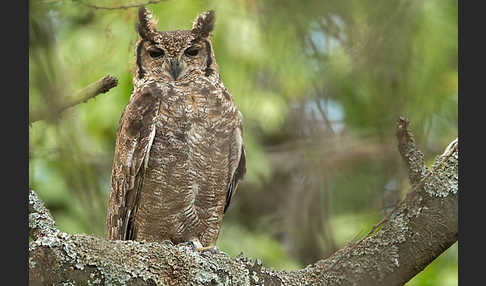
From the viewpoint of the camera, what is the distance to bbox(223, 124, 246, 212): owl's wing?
3146 mm

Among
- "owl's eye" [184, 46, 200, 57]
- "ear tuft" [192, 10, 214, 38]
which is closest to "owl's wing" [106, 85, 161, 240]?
"owl's eye" [184, 46, 200, 57]

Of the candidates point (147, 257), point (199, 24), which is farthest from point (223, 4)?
point (147, 257)

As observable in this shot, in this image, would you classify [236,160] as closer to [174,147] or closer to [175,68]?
[174,147]

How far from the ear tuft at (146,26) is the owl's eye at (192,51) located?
19 centimetres

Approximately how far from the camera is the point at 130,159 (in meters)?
2.94

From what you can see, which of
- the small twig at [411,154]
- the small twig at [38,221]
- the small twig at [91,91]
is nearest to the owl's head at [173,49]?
the small twig at [91,91]

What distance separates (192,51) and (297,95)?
68.8 inches

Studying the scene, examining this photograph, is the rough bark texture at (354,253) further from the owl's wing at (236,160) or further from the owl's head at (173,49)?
the owl's head at (173,49)

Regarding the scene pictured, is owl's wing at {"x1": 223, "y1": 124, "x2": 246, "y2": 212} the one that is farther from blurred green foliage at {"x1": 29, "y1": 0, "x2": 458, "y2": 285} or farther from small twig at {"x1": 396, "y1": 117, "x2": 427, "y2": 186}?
small twig at {"x1": 396, "y1": 117, "x2": 427, "y2": 186}

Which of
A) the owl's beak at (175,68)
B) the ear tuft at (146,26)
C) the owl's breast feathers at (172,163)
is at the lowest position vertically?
the owl's breast feathers at (172,163)

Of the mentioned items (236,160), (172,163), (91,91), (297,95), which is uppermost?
(297,95)

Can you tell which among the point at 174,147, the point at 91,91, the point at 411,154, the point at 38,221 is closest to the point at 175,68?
the point at 174,147

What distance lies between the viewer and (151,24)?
3.18m

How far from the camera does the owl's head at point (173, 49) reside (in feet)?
10.4
